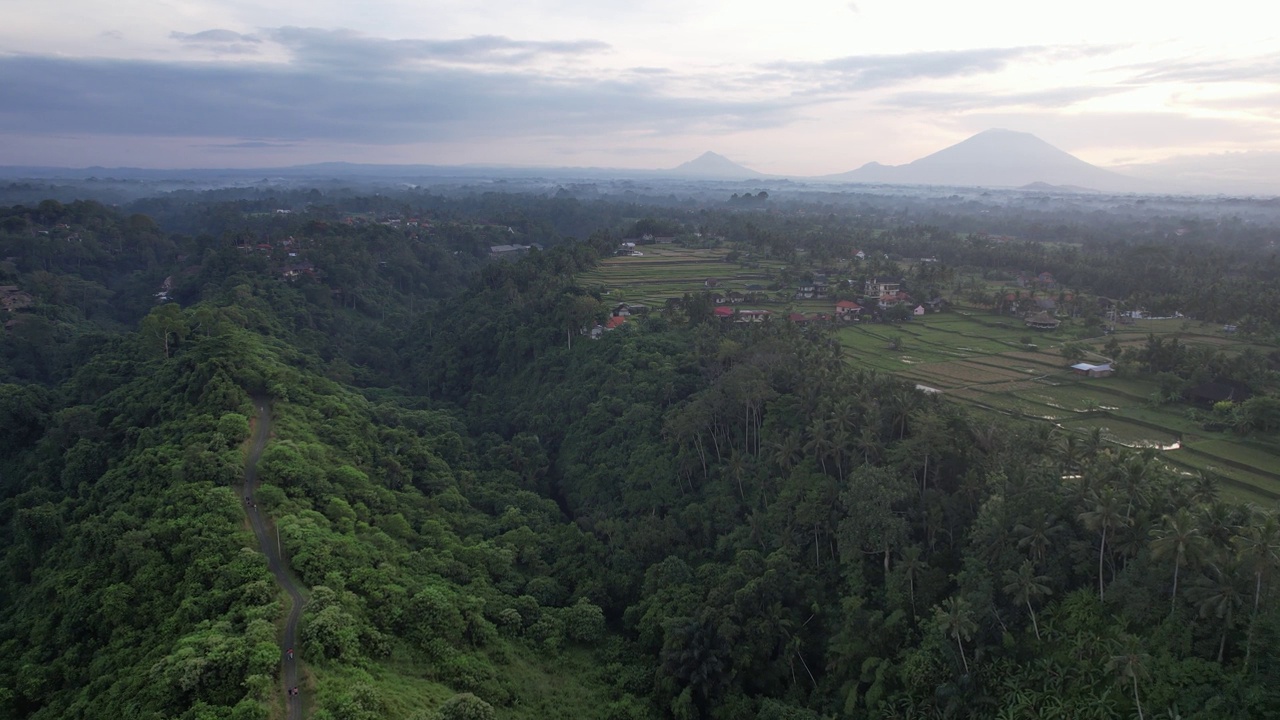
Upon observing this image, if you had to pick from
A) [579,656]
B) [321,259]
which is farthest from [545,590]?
[321,259]

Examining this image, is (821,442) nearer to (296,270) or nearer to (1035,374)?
(1035,374)

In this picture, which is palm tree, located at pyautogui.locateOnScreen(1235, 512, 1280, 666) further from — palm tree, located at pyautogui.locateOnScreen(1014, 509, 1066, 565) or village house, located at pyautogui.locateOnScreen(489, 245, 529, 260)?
village house, located at pyautogui.locateOnScreen(489, 245, 529, 260)

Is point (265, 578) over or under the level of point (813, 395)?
under

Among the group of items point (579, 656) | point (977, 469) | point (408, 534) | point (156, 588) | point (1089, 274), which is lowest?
point (579, 656)

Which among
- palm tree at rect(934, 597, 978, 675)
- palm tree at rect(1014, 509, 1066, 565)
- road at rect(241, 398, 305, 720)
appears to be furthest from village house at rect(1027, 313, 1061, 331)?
road at rect(241, 398, 305, 720)

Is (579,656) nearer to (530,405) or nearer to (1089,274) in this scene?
(530,405)
